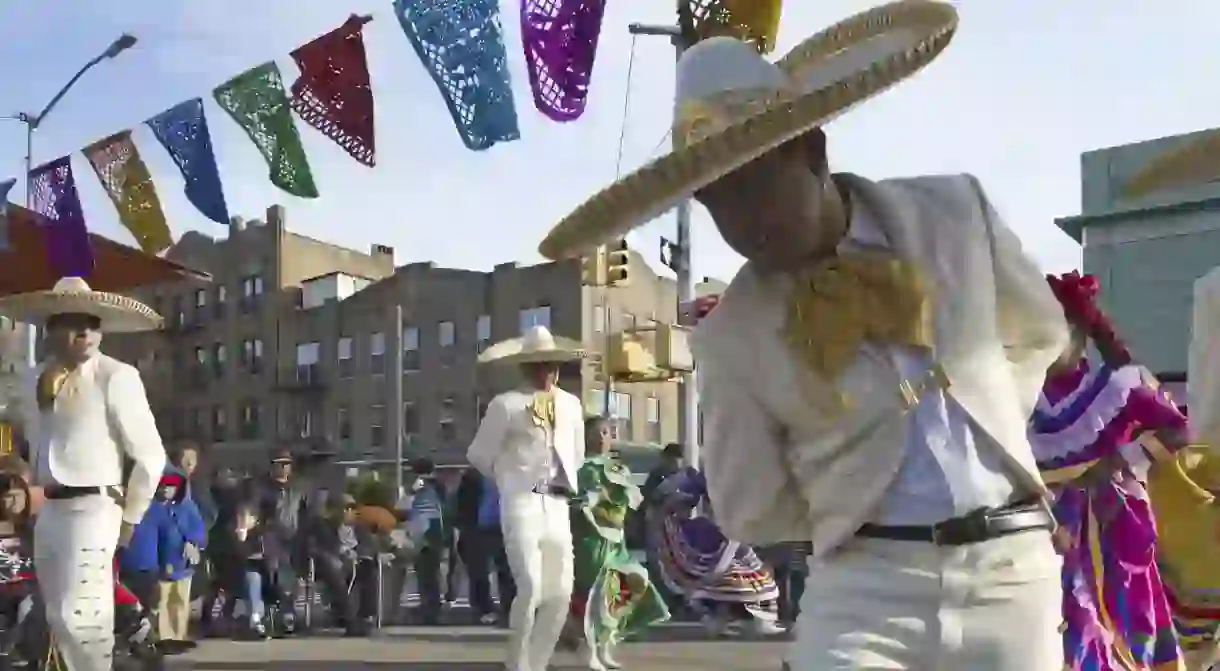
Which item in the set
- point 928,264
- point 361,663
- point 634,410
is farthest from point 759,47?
point 634,410

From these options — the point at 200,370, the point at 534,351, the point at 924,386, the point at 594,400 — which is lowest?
the point at 924,386

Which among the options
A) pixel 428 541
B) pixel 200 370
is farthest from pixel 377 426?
pixel 428 541

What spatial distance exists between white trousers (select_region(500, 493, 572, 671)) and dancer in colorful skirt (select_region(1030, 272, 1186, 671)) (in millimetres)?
3673

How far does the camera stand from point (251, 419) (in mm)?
62031

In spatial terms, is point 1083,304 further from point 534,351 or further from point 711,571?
point 711,571

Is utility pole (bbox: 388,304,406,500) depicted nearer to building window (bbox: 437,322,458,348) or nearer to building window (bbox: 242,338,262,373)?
building window (bbox: 437,322,458,348)

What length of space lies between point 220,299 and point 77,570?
5850cm

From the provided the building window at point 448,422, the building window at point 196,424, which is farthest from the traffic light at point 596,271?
the building window at point 196,424

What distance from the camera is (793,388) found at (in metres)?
2.85

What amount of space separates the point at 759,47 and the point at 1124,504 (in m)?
3.37

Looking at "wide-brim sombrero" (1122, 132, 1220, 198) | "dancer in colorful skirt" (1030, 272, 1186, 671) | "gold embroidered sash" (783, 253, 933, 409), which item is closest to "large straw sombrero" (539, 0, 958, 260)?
"gold embroidered sash" (783, 253, 933, 409)

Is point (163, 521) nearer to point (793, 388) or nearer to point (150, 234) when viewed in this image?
point (150, 234)

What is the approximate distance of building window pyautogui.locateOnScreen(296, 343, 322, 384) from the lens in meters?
59.2

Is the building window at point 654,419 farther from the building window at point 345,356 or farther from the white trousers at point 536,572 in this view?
the white trousers at point 536,572
